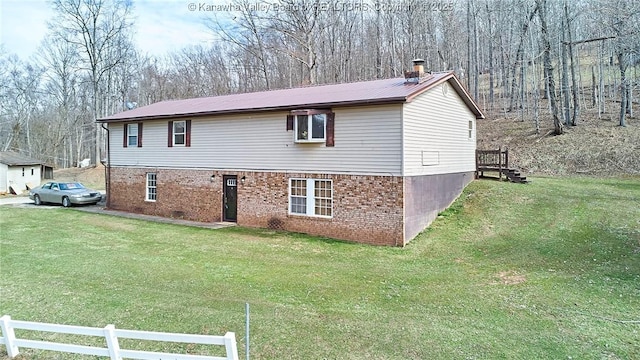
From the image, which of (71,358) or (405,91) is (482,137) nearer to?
(405,91)

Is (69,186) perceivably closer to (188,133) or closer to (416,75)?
(188,133)

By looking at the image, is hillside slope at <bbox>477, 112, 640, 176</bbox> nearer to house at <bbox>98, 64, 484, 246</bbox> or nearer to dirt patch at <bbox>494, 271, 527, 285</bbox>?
house at <bbox>98, 64, 484, 246</bbox>

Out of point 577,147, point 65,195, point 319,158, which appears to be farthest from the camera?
point 577,147

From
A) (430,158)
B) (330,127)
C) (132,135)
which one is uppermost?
(132,135)

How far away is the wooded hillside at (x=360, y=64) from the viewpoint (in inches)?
1050

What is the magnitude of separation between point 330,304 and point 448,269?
3918 millimetres

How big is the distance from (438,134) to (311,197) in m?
5.21

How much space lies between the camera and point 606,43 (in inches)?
1198

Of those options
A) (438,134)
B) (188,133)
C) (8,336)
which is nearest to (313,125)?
(438,134)

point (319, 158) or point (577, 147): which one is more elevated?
point (577, 147)

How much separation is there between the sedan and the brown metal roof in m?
4.57

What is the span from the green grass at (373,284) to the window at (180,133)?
4.37 meters

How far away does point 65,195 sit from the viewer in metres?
21.5

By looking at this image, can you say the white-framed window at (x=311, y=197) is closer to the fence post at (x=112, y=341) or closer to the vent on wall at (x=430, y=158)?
the vent on wall at (x=430, y=158)
